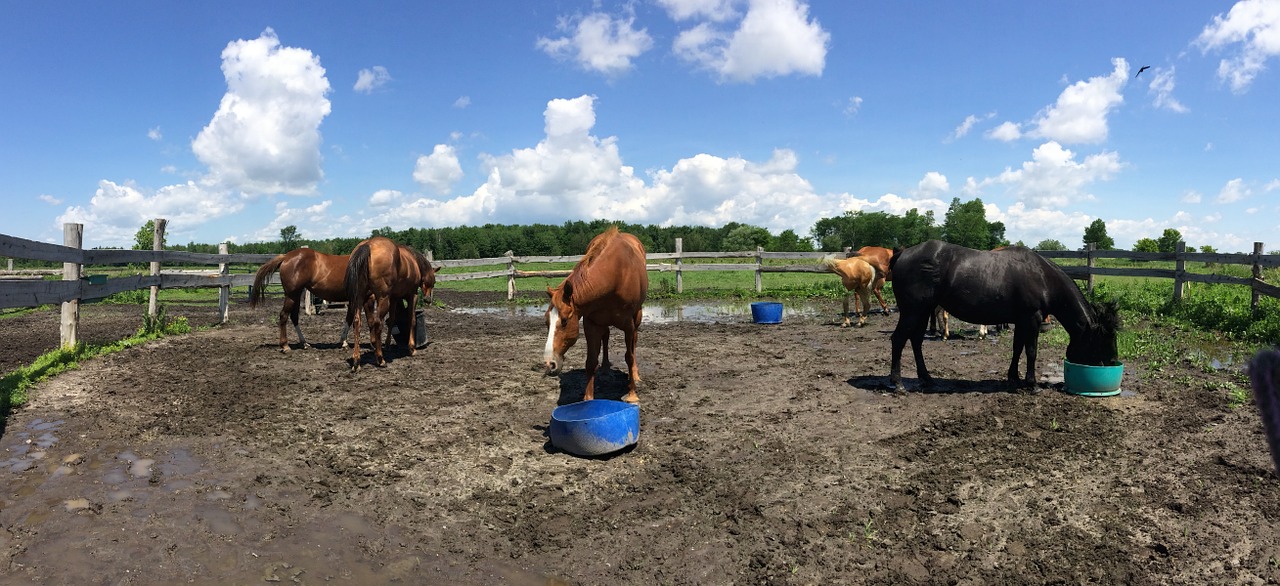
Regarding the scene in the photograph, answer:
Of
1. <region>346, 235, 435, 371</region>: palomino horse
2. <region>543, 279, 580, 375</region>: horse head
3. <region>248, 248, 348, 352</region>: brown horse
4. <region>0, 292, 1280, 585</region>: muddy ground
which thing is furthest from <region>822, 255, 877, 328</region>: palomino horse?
<region>248, 248, 348, 352</region>: brown horse

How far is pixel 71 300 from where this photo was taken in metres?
8.13

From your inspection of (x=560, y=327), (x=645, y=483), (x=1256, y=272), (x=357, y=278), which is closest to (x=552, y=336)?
(x=560, y=327)

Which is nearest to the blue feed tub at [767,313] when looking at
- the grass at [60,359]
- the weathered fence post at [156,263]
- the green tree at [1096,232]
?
the grass at [60,359]

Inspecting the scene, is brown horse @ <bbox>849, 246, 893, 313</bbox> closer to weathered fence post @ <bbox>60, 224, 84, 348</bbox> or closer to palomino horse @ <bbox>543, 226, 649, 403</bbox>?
palomino horse @ <bbox>543, 226, 649, 403</bbox>

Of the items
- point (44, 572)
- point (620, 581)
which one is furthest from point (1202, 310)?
point (44, 572)

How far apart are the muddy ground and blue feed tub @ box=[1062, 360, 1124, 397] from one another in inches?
8.1

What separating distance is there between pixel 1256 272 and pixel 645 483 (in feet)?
42.1

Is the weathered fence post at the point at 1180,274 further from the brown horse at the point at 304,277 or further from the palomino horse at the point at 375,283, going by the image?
the brown horse at the point at 304,277

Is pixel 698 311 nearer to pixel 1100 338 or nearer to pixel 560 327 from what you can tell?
pixel 1100 338

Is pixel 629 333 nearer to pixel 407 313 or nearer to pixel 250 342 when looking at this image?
pixel 407 313

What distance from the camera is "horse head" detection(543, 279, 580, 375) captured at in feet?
18.7

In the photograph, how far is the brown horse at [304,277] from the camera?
32.1 feet

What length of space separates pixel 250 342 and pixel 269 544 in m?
7.78

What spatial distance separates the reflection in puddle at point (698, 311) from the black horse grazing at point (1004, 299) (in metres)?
6.60
